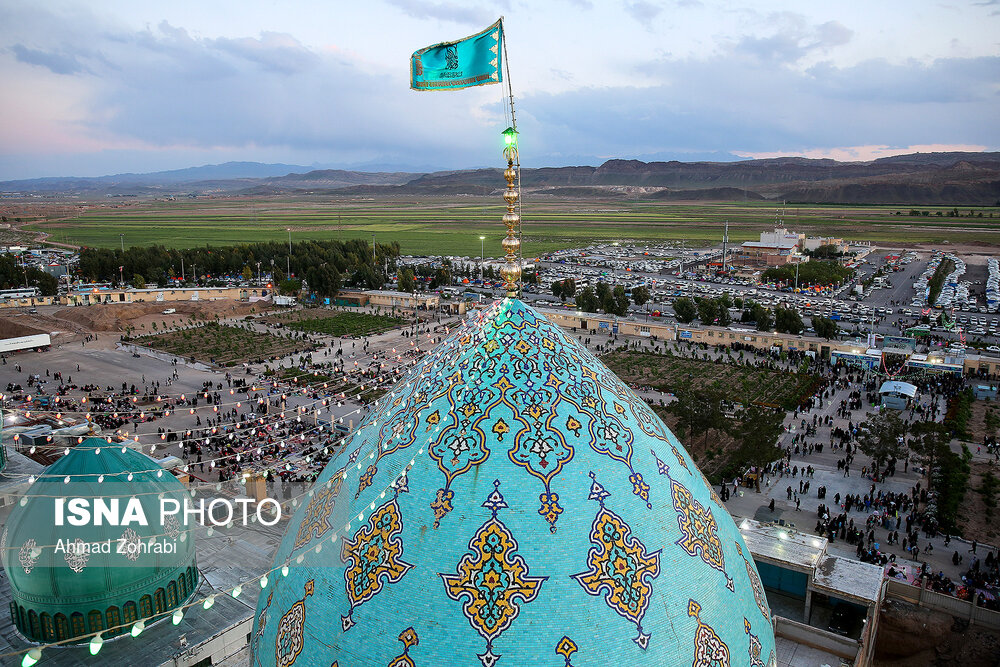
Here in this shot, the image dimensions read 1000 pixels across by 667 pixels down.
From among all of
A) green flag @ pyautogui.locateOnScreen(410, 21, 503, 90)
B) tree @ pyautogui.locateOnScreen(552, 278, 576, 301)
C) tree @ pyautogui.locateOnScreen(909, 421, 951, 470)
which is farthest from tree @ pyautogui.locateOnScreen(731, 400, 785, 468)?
tree @ pyautogui.locateOnScreen(552, 278, 576, 301)

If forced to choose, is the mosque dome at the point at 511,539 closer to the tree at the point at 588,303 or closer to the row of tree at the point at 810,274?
the tree at the point at 588,303

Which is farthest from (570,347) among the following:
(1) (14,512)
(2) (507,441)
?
(1) (14,512)

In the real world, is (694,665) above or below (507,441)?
below

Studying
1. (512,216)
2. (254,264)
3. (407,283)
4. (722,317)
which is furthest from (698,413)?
(254,264)

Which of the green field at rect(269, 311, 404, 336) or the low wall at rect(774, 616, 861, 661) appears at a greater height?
the low wall at rect(774, 616, 861, 661)

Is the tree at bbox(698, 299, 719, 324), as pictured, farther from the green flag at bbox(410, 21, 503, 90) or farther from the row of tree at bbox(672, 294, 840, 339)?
the green flag at bbox(410, 21, 503, 90)

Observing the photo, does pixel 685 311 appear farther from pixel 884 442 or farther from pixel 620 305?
pixel 884 442

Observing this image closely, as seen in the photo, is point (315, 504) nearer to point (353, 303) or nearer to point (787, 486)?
point (787, 486)
